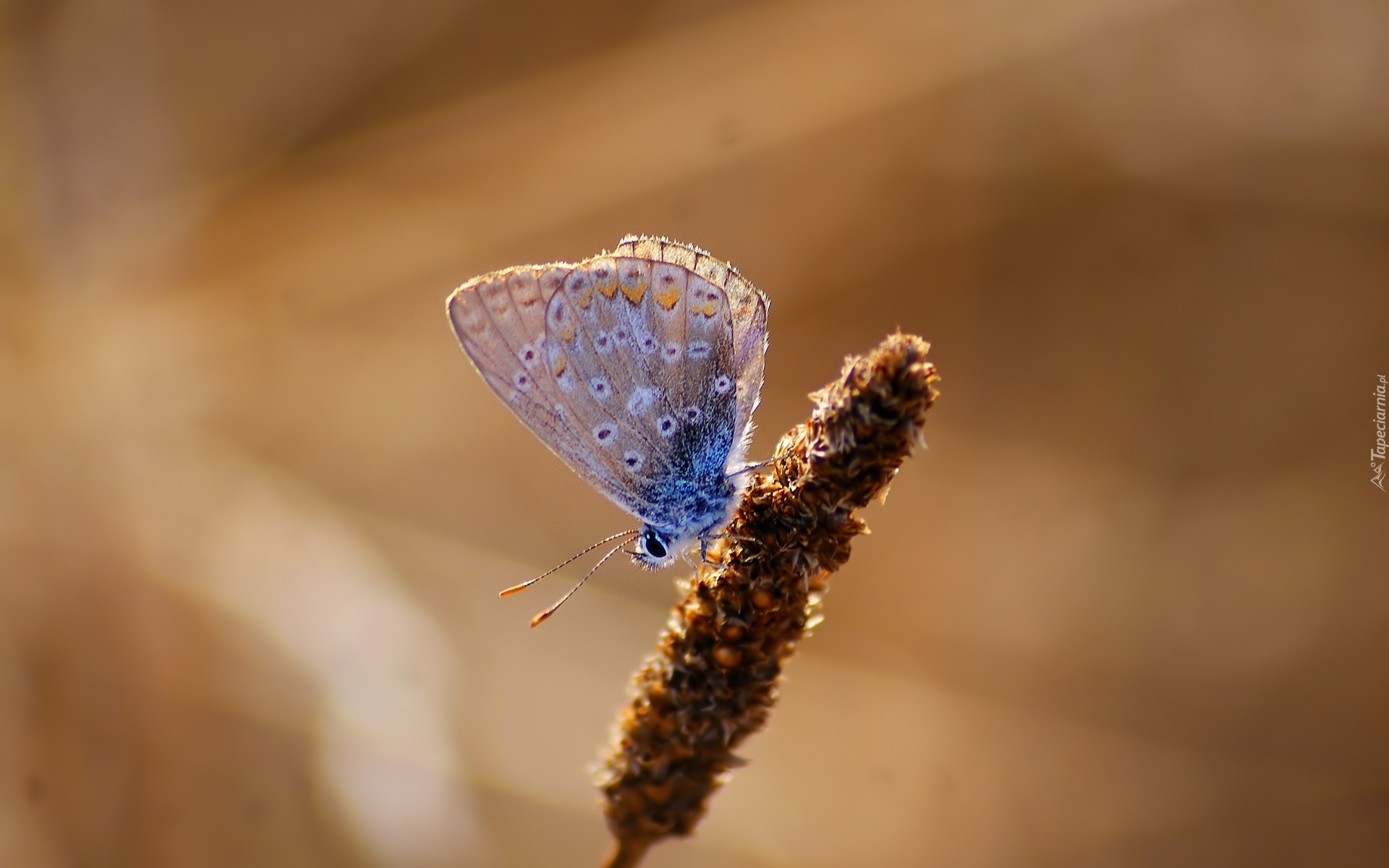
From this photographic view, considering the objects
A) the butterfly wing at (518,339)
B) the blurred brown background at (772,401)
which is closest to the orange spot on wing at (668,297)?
the butterfly wing at (518,339)

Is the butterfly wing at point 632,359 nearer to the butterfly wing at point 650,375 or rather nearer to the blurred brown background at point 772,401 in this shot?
the butterfly wing at point 650,375

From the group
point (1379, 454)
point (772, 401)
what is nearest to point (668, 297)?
point (772, 401)

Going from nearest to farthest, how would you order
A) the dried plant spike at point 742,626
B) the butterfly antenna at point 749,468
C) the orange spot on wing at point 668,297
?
1. the dried plant spike at point 742,626
2. the butterfly antenna at point 749,468
3. the orange spot on wing at point 668,297

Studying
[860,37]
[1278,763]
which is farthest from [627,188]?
[1278,763]

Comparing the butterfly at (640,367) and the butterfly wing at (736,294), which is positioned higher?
the butterfly wing at (736,294)

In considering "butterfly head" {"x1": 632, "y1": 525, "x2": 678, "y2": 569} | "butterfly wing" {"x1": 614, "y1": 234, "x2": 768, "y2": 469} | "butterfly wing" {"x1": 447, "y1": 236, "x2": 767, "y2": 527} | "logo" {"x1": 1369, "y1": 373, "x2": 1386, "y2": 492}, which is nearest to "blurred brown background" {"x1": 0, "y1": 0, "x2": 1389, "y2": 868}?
"logo" {"x1": 1369, "y1": 373, "x2": 1386, "y2": 492}

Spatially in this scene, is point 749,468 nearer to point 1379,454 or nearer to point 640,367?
point 640,367

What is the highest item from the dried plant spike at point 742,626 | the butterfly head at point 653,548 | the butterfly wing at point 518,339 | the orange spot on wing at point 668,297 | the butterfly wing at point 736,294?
the butterfly wing at point 736,294
